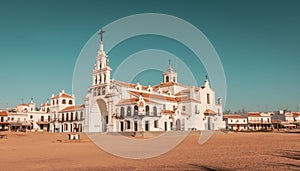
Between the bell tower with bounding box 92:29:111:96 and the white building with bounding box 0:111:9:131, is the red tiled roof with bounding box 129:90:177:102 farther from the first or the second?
the white building with bounding box 0:111:9:131

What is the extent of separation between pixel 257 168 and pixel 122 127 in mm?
39129

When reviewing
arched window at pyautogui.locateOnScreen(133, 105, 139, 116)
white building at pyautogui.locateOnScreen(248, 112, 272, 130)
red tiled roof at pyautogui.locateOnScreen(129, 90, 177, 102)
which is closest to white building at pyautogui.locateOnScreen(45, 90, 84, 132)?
red tiled roof at pyautogui.locateOnScreen(129, 90, 177, 102)

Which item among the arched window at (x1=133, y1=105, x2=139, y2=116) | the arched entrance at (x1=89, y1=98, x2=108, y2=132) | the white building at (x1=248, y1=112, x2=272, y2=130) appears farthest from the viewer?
the white building at (x1=248, y1=112, x2=272, y2=130)

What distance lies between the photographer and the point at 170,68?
2670 inches

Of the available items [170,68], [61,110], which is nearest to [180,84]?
[170,68]

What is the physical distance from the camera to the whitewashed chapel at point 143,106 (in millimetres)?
46816

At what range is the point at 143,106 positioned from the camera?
151 feet

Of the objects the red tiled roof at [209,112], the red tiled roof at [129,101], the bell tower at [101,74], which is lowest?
the red tiled roof at [209,112]

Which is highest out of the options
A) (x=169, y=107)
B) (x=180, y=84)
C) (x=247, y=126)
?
(x=180, y=84)

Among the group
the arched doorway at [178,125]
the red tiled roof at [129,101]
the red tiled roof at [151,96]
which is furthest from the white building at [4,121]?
the arched doorway at [178,125]

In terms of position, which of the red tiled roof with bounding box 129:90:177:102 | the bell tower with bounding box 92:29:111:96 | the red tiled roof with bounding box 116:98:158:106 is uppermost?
the bell tower with bounding box 92:29:111:96

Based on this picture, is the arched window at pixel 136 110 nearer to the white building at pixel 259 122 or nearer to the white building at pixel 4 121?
the white building at pixel 4 121

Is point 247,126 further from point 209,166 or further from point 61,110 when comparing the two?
point 209,166

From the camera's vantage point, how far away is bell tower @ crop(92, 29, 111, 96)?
52.5 metres
